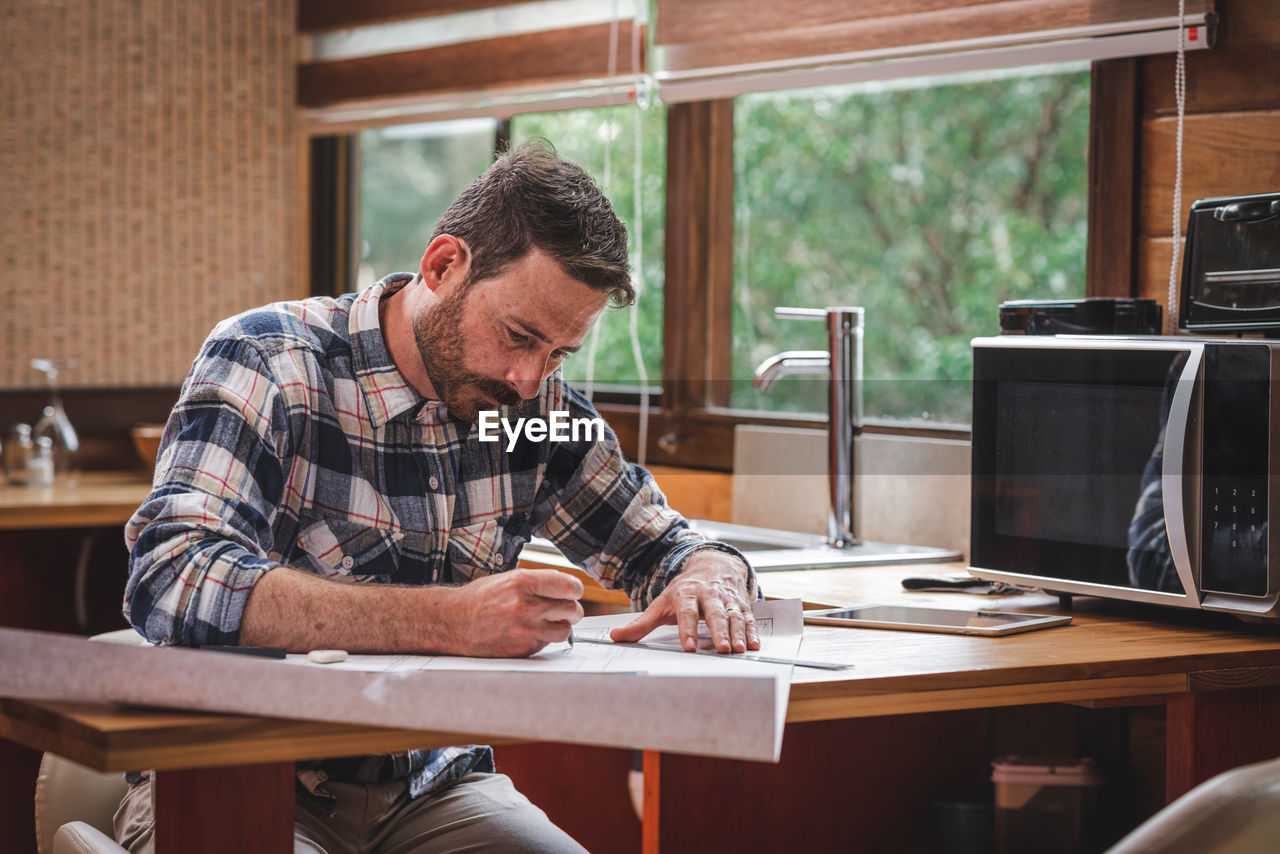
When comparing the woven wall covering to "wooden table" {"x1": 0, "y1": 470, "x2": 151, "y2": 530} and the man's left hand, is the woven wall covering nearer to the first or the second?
"wooden table" {"x1": 0, "y1": 470, "x2": 151, "y2": 530}

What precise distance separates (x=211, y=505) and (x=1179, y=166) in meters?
1.49

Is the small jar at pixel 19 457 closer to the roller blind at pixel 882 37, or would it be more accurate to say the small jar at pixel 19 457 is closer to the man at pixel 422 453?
the roller blind at pixel 882 37

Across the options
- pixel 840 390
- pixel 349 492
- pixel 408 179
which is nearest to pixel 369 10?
pixel 408 179

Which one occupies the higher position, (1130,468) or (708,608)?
(1130,468)

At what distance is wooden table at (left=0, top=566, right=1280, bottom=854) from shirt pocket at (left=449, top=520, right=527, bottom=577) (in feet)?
1.00

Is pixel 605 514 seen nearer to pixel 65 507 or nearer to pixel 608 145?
pixel 608 145

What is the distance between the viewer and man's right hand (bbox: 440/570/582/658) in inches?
48.3

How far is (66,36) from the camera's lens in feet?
10.9

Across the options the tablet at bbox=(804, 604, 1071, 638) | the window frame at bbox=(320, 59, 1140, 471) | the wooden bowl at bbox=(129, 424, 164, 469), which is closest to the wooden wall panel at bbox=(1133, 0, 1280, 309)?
the tablet at bbox=(804, 604, 1071, 638)

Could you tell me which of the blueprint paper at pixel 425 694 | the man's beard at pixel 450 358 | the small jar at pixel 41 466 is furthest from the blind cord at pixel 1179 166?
the small jar at pixel 41 466

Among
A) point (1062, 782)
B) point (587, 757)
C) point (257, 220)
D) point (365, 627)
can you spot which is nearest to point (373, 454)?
point (365, 627)

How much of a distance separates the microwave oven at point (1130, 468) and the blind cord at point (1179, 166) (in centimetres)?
41

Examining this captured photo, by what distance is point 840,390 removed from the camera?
2307mm

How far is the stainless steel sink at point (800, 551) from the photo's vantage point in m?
2.13
